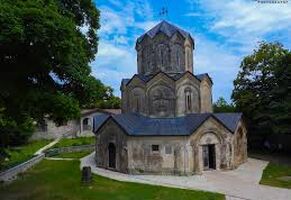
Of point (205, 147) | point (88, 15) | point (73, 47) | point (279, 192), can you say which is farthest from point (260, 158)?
point (73, 47)

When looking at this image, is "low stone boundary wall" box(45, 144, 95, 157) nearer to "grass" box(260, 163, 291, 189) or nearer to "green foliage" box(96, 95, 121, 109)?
"grass" box(260, 163, 291, 189)

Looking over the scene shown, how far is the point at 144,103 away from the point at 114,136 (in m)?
4.25

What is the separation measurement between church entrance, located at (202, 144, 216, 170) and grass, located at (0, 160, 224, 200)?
7883 mm

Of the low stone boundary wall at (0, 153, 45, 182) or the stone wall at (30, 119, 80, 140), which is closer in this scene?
the low stone boundary wall at (0, 153, 45, 182)

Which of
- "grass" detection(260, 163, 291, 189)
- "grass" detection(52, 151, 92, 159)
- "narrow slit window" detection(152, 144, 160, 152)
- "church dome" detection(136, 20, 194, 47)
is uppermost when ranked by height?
"church dome" detection(136, 20, 194, 47)

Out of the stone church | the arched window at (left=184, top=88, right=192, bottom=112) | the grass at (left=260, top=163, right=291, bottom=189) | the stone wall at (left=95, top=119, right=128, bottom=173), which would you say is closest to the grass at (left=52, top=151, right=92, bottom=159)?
the stone church

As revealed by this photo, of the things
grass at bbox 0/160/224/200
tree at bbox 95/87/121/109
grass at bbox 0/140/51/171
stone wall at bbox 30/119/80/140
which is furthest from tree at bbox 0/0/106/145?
tree at bbox 95/87/121/109

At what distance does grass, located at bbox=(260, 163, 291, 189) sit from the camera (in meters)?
27.3

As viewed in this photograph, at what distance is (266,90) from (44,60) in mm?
30470

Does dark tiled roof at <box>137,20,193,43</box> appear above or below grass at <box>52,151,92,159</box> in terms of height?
above

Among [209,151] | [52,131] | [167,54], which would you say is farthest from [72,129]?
[209,151]

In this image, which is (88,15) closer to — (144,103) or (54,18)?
(54,18)

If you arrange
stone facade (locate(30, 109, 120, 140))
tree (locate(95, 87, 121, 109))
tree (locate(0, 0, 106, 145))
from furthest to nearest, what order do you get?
tree (locate(95, 87, 121, 109))
stone facade (locate(30, 109, 120, 140))
tree (locate(0, 0, 106, 145))

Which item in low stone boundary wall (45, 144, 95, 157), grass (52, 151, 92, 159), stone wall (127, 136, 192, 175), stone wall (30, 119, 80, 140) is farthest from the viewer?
stone wall (30, 119, 80, 140)
